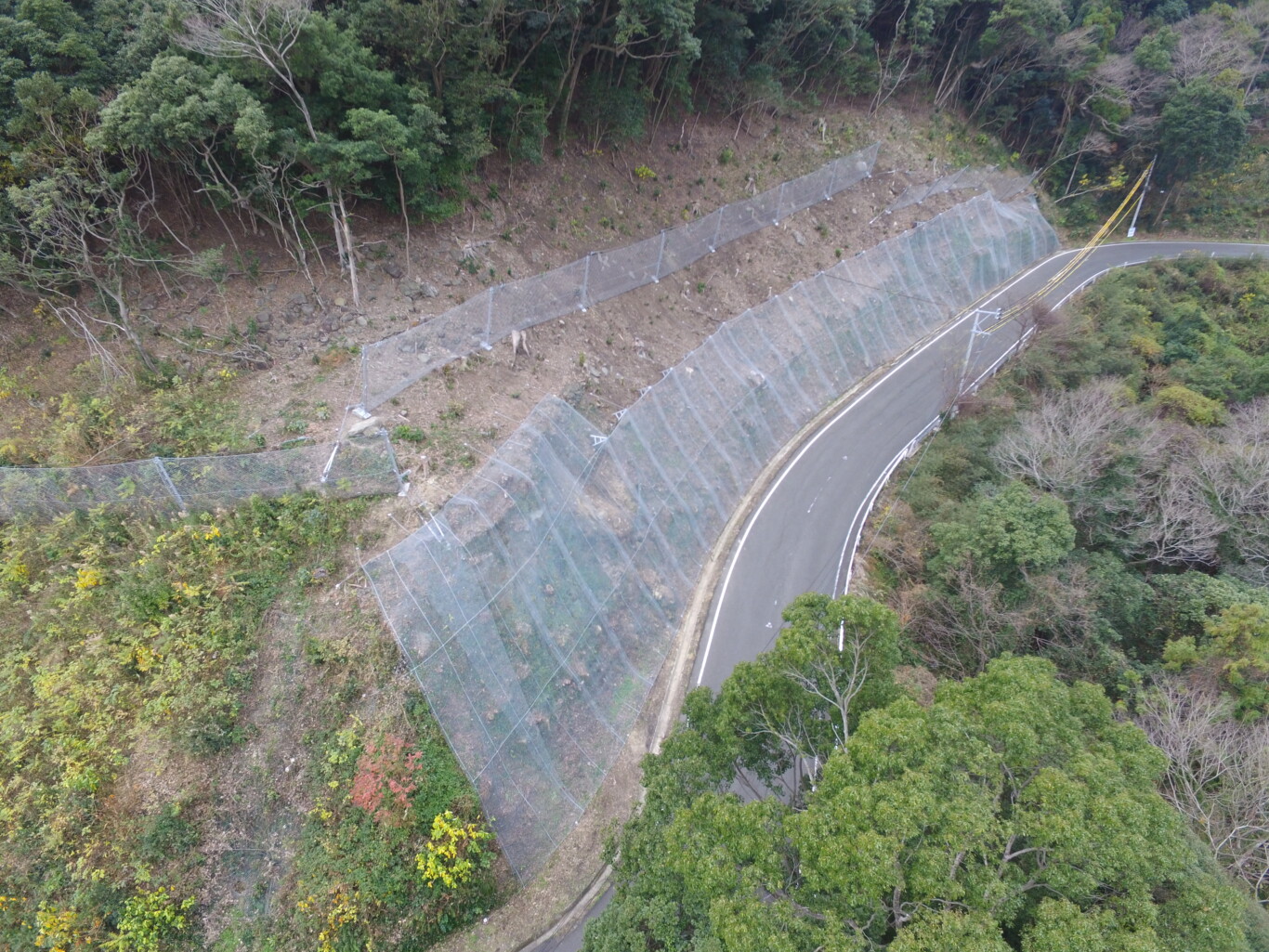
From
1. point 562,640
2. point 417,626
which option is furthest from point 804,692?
point 417,626

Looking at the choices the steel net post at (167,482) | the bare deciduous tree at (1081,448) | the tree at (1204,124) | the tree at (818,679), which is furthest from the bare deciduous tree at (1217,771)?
the tree at (1204,124)

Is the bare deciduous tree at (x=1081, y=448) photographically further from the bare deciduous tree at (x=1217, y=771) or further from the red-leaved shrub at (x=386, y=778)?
the red-leaved shrub at (x=386, y=778)

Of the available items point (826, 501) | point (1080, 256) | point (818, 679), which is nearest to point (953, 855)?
point (818, 679)

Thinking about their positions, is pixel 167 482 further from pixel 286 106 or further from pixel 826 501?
pixel 826 501

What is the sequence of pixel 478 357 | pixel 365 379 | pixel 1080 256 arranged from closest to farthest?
pixel 365 379, pixel 478 357, pixel 1080 256

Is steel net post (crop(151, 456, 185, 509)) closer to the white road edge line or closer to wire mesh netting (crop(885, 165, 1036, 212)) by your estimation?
the white road edge line

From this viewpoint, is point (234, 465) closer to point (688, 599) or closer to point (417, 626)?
point (417, 626)
